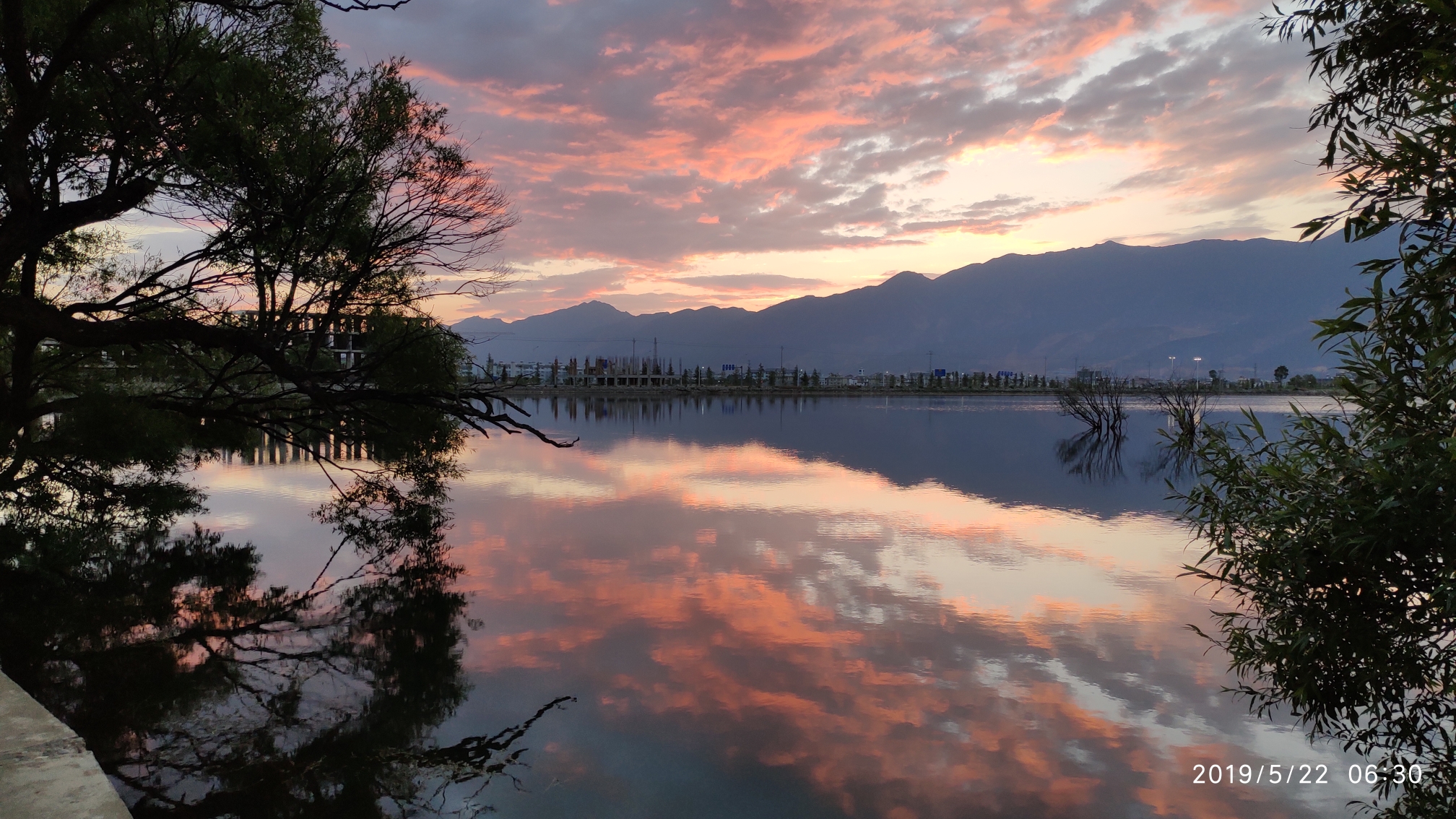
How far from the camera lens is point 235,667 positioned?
917 centimetres

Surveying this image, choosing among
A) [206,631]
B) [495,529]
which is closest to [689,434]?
[495,529]

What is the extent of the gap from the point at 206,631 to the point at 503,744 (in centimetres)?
523

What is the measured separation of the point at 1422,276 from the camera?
18.1 feet

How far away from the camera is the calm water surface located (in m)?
6.95

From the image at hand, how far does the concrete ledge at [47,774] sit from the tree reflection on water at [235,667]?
1.83 metres

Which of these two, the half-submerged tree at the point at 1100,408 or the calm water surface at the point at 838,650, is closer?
the calm water surface at the point at 838,650

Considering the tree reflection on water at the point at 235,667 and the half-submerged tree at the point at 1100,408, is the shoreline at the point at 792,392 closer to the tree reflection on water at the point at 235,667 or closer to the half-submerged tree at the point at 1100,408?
the half-submerged tree at the point at 1100,408

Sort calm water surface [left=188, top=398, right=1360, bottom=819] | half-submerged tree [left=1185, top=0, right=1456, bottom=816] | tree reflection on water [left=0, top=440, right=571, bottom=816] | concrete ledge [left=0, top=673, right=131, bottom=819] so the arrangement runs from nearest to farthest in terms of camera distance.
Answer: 1. concrete ledge [left=0, top=673, right=131, bottom=819]
2. half-submerged tree [left=1185, top=0, right=1456, bottom=816]
3. tree reflection on water [left=0, top=440, right=571, bottom=816]
4. calm water surface [left=188, top=398, right=1360, bottom=819]

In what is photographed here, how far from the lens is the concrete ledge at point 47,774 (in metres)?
3.69

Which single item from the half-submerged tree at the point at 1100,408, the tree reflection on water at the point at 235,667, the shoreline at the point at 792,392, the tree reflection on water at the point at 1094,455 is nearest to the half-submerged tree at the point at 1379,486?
the tree reflection on water at the point at 235,667

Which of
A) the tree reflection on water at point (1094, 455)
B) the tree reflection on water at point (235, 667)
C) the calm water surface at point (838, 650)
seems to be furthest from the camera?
the tree reflection on water at point (1094, 455)
